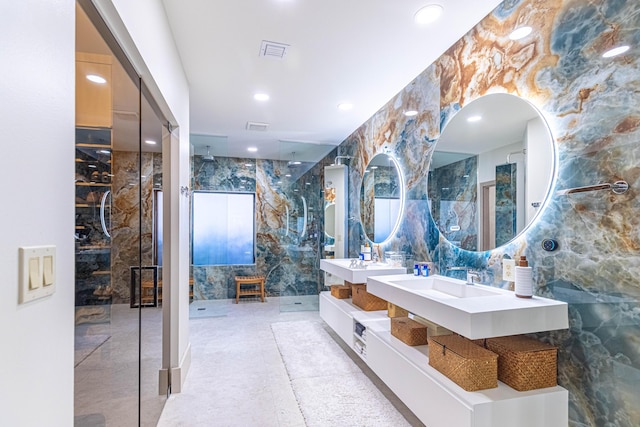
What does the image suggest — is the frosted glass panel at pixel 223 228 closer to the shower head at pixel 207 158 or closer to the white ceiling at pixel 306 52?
the shower head at pixel 207 158

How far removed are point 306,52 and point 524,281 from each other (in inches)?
85.0

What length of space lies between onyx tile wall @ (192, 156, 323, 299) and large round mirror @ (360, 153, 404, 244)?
3.76 feet

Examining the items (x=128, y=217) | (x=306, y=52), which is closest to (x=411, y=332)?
(x=128, y=217)

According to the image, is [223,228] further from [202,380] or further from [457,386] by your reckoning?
[457,386]

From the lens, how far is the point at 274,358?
3.23 m

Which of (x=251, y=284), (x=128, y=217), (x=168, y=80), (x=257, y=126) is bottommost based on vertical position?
(x=251, y=284)

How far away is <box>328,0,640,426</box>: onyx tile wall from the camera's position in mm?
1349

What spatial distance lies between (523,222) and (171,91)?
2.44 m

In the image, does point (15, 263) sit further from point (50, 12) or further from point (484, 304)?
point (484, 304)

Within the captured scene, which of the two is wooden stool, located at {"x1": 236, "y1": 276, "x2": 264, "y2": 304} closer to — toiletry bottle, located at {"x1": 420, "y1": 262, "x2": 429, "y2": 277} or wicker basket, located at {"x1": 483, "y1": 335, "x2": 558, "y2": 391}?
toiletry bottle, located at {"x1": 420, "y1": 262, "x2": 429, "y2": 277}

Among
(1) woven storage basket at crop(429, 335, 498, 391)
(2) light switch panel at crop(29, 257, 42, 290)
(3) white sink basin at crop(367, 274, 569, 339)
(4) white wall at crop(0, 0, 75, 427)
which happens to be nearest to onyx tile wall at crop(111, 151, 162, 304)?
(4) white wall at crop(0, 0, 75, 427)

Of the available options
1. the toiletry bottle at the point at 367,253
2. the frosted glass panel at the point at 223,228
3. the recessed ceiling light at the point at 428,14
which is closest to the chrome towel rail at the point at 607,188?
the recessed ceiling light at the point at 428,14

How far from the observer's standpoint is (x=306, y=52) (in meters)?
2.55

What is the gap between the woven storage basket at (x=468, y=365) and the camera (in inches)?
63.9
